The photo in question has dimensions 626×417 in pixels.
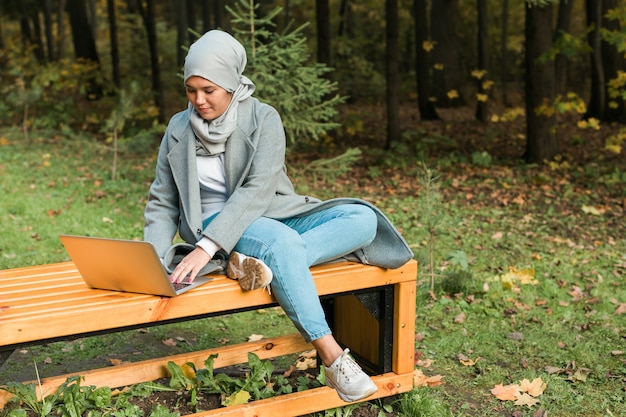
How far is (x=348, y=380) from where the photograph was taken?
9.75 ft

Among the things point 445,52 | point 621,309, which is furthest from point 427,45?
point 621,309

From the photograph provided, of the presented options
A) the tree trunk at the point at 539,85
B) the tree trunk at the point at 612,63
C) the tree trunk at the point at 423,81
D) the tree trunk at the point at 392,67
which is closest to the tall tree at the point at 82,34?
the tree trunk at the point at 423,81

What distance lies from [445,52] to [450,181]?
7.81 meters

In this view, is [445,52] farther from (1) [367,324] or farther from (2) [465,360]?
(1) [367,324]

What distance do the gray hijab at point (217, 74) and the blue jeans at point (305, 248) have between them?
1.38 ft

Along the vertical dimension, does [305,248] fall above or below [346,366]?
above

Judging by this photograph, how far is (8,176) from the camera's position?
29.1 ft

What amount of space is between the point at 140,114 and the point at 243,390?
438 inches

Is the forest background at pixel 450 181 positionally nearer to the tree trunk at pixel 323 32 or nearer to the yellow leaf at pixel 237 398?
the tree trunk at pixel 323 32

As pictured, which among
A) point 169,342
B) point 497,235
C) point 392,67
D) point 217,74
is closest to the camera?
point 217,74

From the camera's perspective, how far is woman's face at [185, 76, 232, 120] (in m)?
3.10

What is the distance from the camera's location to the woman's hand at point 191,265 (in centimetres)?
296

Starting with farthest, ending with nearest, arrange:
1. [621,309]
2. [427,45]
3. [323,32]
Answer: [427,45]
[323,32]
[621,309]

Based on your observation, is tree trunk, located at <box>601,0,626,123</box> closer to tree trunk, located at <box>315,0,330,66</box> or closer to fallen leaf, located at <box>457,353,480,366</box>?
tree trunk, located at <box>315,0,330,66</box>
